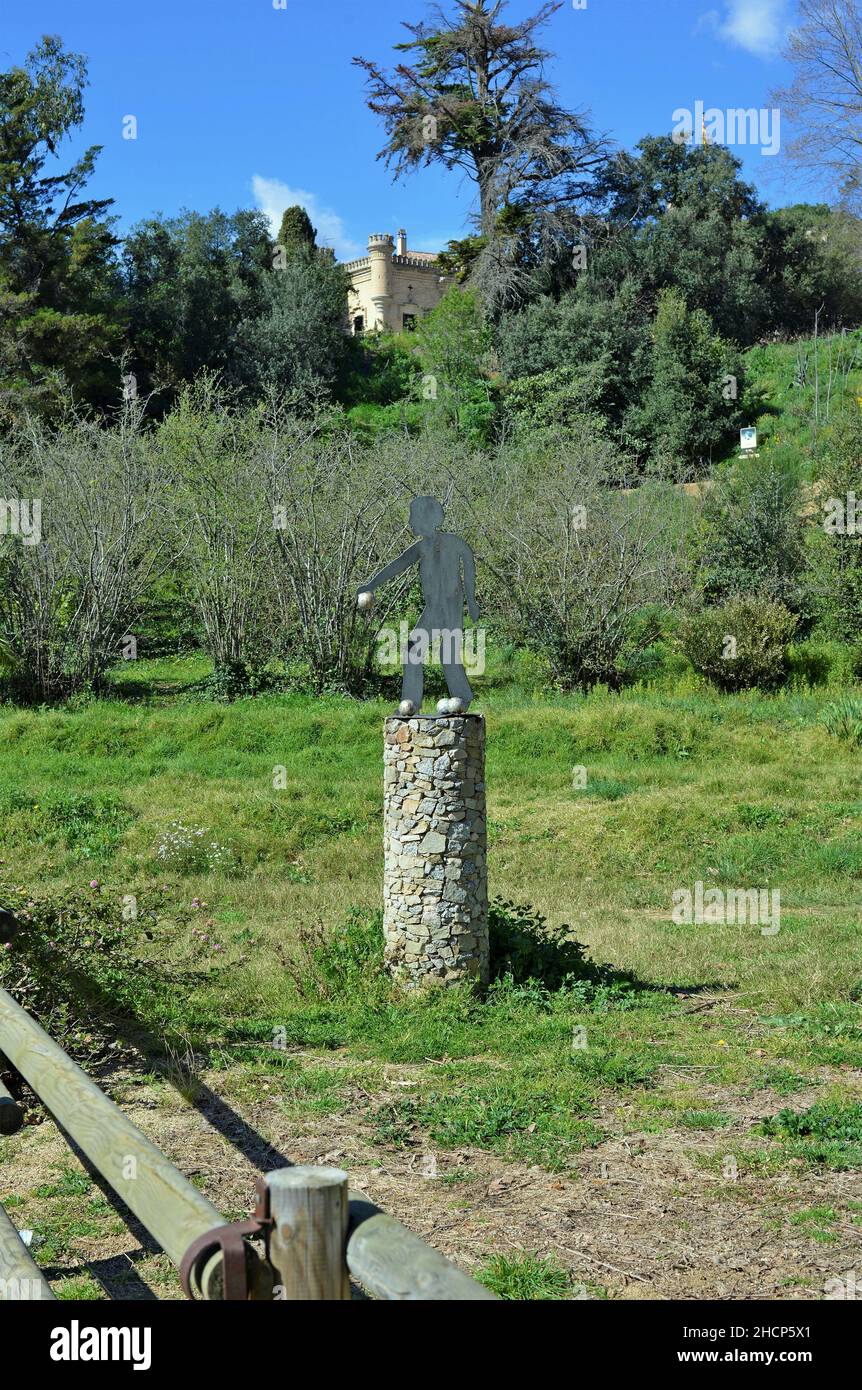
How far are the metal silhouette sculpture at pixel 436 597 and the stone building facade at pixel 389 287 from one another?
40088 millimetres

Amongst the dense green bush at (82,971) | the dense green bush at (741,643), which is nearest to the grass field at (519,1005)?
the dense green bush at (82,971)

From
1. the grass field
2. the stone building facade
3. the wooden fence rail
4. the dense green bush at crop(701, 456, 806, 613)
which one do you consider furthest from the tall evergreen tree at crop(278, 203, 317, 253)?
the wooden fence rail

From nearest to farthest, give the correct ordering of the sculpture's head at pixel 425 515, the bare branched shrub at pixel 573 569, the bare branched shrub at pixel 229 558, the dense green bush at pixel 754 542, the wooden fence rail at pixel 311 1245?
the wooden fence rail at pixel 311 1245 → the sculpture's head at pixel 425 515 → the bare branched shrub at pixel 229 558 → the bare branched shrub at pixel 573 569 → the dense green bush at pixel 754 542

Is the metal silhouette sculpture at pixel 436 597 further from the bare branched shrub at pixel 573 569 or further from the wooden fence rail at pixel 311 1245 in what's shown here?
the bare branched shrub at pixel 573 569

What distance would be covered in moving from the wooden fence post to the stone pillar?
4.80 metres

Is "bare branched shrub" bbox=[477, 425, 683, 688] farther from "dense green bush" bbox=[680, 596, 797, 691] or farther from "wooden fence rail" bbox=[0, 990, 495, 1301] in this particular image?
"wooden fence rail" bbox=[0, 990, 495, 1301]

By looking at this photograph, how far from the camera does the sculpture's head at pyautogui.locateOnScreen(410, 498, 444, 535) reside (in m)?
7.48

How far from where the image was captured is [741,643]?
1667 centimetres

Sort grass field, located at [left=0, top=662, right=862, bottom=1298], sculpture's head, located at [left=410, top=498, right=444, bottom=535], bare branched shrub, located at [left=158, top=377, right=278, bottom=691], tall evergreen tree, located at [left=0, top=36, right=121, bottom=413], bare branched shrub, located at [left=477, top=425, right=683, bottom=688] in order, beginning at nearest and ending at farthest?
1. grass field, located at [left=0, top=662, right=862, bottom=1298]
2. sculpture's head, located at [left=410, top=498, right=444, bottom=535]
3. bare branched shrub, located at [left=158, top=377, right=278, bottom=691]
4. bare branched shrub, located at [left=477, top=425, right=683, bottom=688]
5. tall evergreen tree, located at [left=0, top=36, right=121, bottom=413]

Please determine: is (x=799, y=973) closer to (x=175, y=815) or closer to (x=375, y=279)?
(x=175, y=815)

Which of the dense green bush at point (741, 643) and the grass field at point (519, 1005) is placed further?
the dense green bush at point (741, 643)

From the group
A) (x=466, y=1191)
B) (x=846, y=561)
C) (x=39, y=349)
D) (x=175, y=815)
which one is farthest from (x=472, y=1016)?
(x=39, y=349)

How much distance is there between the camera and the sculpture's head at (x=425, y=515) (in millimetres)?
7480
